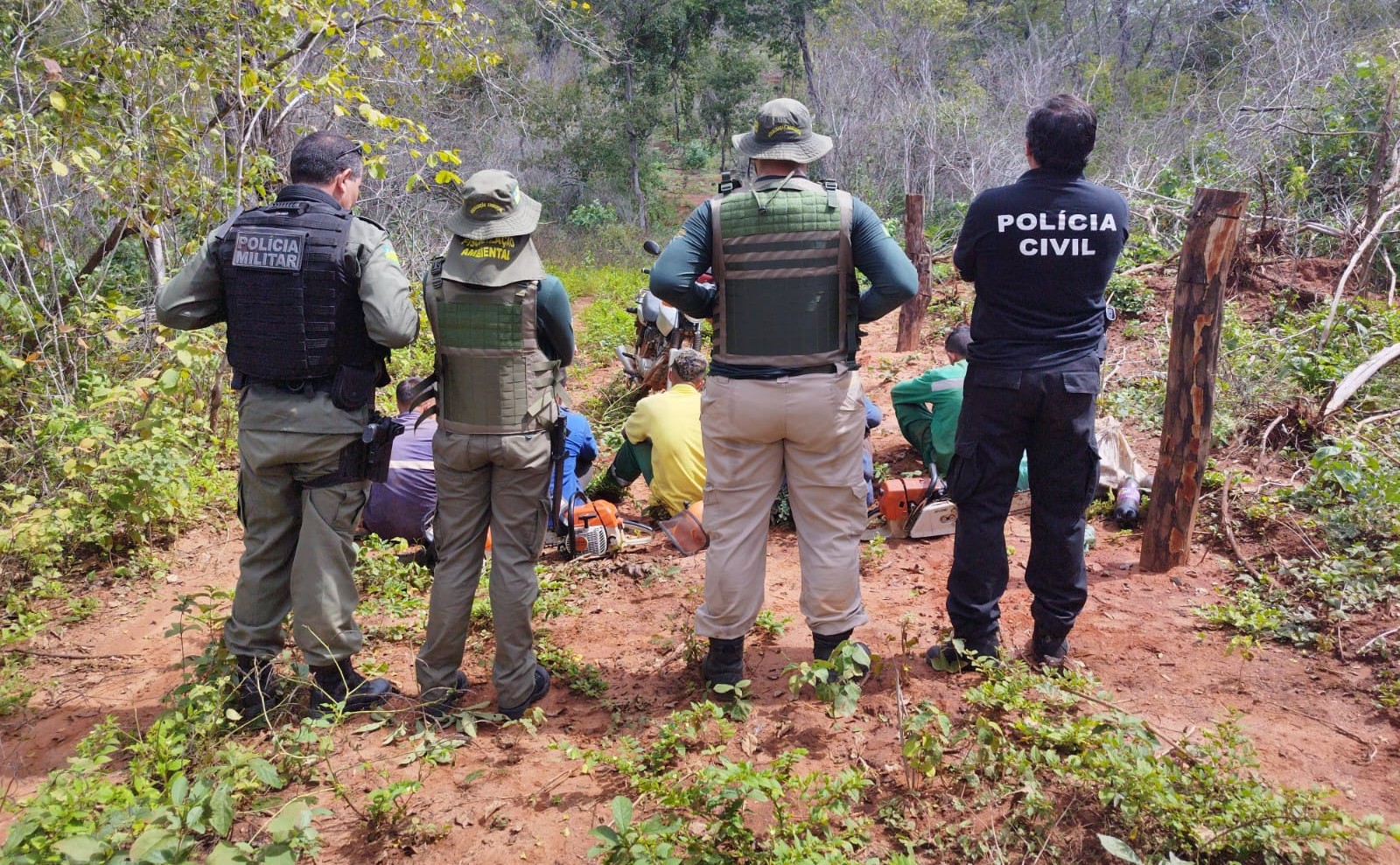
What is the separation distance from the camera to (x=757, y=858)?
2.27 meters

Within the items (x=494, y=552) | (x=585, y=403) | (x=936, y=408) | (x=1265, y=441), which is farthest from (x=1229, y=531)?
(x=585, y=403)

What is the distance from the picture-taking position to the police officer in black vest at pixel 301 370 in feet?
9.76

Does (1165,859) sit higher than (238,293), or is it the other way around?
(238,293)

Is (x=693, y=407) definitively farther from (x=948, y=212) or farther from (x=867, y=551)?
(x=948, y=212)

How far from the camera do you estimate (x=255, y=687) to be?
10.4 feet

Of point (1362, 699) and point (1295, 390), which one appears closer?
point (1362, 699)

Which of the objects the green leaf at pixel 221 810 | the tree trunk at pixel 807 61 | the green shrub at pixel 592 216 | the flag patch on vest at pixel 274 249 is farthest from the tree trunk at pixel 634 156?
the green leaf at pixel 221 810

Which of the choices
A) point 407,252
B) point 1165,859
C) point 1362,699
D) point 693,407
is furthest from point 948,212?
point 1165,859

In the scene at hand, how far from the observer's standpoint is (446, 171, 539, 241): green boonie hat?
9.78 feet

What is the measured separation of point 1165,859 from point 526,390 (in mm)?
2278

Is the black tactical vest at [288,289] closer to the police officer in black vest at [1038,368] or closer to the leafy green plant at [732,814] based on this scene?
the leafy green plant at [732,814]

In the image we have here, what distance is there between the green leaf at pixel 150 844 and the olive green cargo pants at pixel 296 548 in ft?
3.64

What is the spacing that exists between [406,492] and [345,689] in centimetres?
182

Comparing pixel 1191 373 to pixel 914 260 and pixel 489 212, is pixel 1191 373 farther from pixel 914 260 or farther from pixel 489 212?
pixel 914 260
